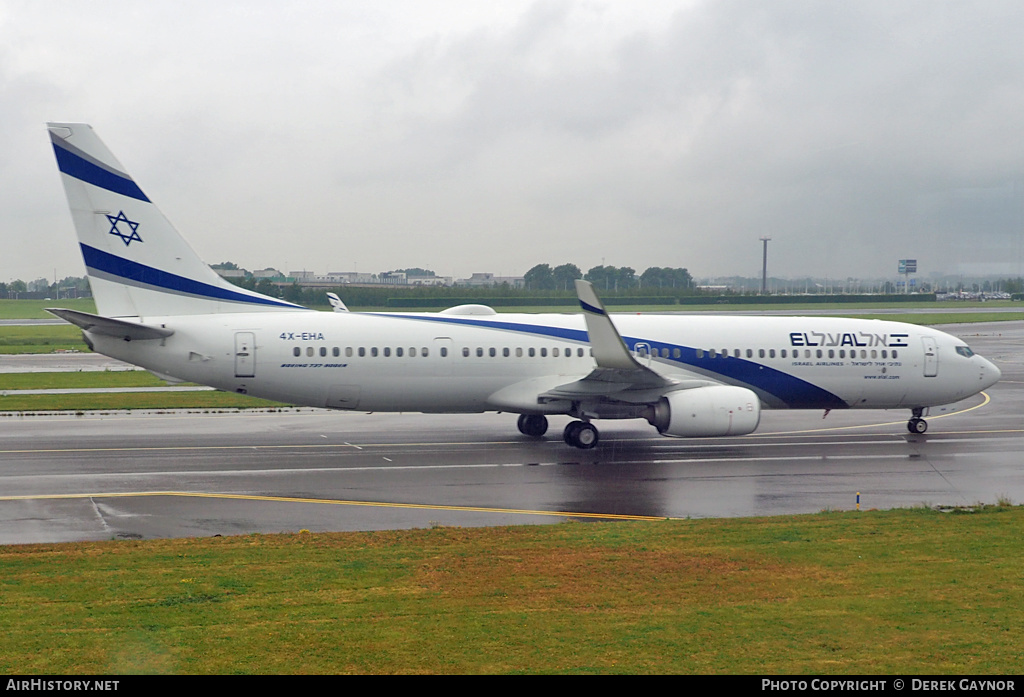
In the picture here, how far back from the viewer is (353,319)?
2845 cm

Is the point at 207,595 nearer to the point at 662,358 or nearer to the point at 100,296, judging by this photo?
the point at 100,296

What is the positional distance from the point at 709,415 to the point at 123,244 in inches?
633

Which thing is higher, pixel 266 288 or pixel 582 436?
pixel 266 288

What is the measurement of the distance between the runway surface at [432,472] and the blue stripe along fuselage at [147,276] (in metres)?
4.29

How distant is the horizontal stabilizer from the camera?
81.7 feet

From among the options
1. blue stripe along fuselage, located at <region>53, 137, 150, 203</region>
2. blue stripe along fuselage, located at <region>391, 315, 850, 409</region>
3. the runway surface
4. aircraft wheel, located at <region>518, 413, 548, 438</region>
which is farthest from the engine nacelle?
blue stripe along fuselage, located at <region>53, 137, 150, 203</region>

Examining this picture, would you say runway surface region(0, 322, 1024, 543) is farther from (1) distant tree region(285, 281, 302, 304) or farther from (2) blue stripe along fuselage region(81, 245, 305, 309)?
(1) distant tree region(285, 281, 302, 304)

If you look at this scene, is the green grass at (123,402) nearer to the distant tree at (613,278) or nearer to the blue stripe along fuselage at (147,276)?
the blue stripe along fuselage at (147,276)

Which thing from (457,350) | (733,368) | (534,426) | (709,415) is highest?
(457,350)

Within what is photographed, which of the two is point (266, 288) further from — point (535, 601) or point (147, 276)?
point (535, 601)

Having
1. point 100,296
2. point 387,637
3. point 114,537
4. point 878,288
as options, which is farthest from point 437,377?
point 878,288

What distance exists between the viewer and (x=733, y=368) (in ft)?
98.3

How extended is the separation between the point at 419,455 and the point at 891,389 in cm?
1493

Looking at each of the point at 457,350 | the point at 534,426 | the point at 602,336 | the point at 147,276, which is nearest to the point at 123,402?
the point at 147,276
